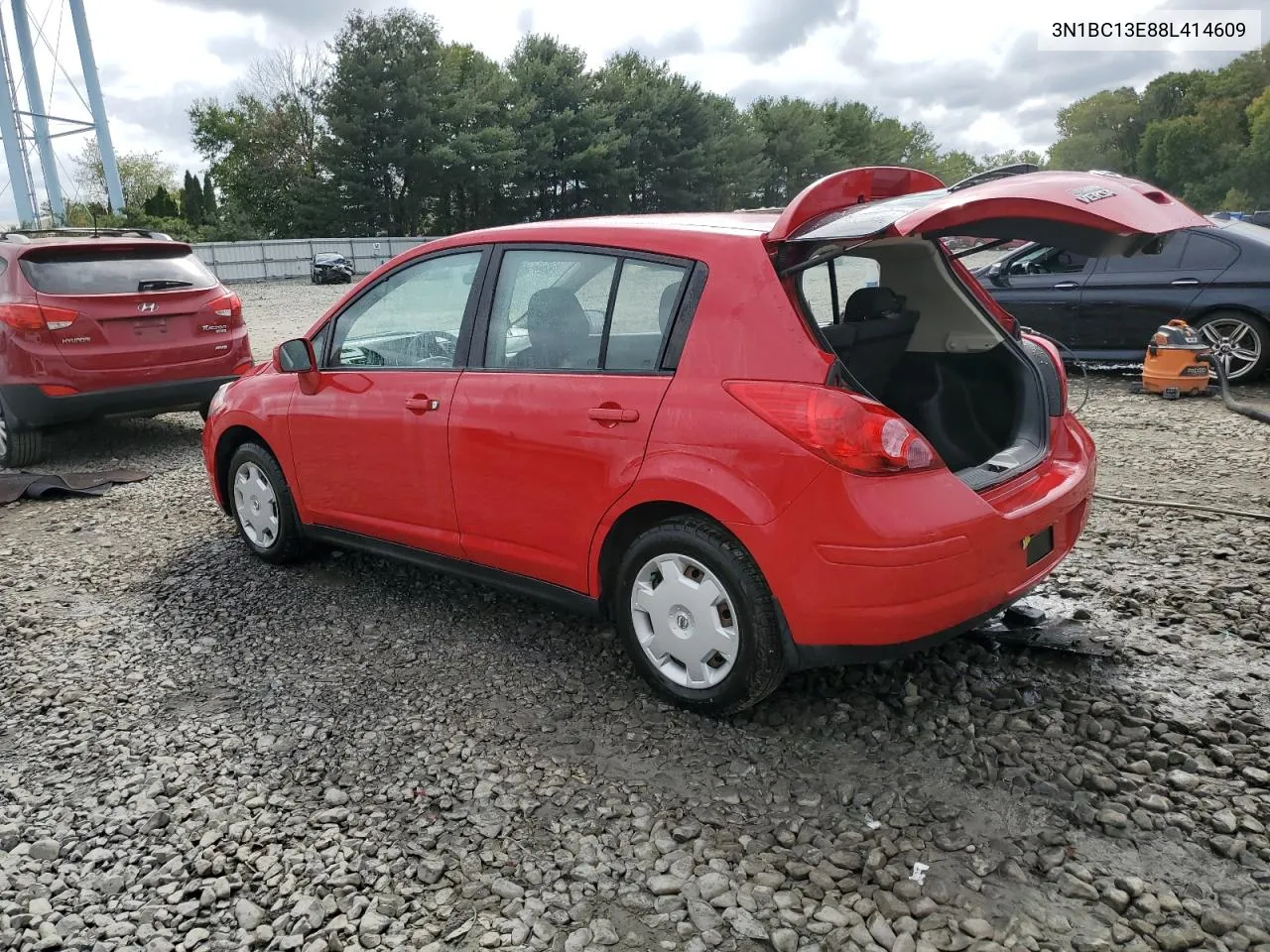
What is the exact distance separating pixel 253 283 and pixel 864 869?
3967 cm

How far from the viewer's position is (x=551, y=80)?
51.2 metres

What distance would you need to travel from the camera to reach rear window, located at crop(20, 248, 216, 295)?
720 centimetres

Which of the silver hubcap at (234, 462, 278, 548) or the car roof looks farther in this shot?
the silver hubcap at (234, 462, 278, 548)

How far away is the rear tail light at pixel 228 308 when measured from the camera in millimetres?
7878

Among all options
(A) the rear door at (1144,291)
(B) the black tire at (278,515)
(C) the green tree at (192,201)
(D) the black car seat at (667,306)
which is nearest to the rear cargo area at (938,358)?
(D) the black car seat at (667,306)

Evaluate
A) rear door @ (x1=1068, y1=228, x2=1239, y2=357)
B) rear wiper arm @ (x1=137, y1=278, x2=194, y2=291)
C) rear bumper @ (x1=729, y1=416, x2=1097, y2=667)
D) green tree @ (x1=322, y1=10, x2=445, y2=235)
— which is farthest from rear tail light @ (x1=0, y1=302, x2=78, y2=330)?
green tree @ (x1=322, y1=10, x2=445, y2=235)

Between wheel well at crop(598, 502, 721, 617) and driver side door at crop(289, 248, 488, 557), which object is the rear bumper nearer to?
wheel well at crop(598, 502, 721, 617)

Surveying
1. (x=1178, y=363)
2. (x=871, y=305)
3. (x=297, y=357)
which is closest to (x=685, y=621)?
(x=871, y=305)

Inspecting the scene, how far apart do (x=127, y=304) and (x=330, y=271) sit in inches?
1200

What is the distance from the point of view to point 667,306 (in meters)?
3.22

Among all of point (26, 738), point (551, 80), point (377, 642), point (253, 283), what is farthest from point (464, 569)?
point (551, 80)

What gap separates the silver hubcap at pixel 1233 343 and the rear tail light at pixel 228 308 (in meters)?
8.38

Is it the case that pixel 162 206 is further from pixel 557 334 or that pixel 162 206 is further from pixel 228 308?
pixel 557 334

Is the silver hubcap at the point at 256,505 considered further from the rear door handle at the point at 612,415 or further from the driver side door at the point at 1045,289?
the driver side door at the point at 1045,289
